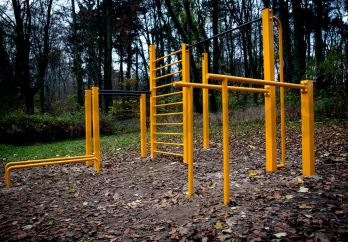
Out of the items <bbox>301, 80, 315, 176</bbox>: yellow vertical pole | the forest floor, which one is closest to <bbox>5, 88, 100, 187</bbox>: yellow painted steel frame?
the forest floor

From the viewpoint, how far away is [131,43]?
22.9m

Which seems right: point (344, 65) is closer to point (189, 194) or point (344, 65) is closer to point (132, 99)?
point (189, 194)

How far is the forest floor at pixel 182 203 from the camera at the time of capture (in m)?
2.36

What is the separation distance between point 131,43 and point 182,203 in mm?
21216

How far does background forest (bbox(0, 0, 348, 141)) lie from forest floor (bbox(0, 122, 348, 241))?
5.81 metres

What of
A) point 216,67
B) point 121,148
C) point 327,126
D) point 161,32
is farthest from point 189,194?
point 161,32

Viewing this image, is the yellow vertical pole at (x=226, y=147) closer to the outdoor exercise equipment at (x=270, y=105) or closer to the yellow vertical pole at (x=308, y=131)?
the outdoor exercise equipment at (x=270, y=105)

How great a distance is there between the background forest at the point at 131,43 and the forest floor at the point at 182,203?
19.1ft

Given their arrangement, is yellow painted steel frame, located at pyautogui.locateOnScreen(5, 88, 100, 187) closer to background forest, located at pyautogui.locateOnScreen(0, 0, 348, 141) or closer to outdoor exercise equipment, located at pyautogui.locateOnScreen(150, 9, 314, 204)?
outdoor exercise equipment, located at pyautogui.locateOnScreen(150, 9, 314, 204)

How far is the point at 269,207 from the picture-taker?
8.78 ft

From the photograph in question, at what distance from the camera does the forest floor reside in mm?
2355

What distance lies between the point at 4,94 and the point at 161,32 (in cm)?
1241

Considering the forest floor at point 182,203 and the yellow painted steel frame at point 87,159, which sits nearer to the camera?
the forest floor at point 182,203

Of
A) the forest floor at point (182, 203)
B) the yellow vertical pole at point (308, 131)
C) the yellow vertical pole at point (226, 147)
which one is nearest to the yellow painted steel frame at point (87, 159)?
the forest floor at point (182, 203)
